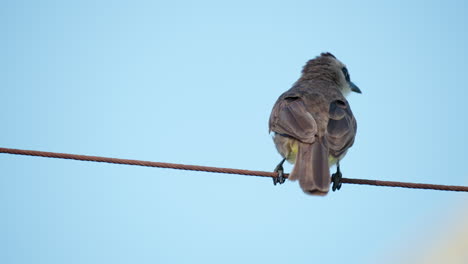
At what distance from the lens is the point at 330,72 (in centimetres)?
1119

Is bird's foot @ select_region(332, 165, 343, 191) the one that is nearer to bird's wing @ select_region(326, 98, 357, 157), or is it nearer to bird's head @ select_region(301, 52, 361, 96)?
bird's wing @ select_region(326, 98, 357, 157)

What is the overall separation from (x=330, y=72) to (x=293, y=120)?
9.93 ft

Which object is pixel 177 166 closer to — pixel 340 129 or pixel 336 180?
pixel 340 129

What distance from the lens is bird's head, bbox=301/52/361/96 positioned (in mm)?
11094

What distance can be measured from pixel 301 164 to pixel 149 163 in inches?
91.0

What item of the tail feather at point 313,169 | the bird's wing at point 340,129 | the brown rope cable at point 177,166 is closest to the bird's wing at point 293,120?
the tail feather at point 313,169

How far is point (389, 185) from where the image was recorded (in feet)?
21.0

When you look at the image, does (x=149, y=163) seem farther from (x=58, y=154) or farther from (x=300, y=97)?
(x=300, y=97)

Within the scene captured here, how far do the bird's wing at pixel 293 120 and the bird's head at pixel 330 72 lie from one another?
1.92 meters

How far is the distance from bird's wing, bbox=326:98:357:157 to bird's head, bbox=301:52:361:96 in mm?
2052

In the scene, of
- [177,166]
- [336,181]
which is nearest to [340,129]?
[336,181]

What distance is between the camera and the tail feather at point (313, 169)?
726 centimetres

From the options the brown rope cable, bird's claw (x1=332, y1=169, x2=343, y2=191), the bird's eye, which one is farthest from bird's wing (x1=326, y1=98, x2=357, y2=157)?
the bird's eye

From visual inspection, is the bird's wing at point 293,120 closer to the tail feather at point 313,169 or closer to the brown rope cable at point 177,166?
the tail feather at point 313,169
